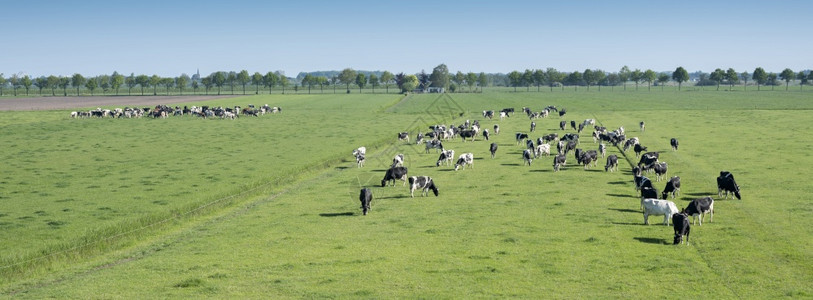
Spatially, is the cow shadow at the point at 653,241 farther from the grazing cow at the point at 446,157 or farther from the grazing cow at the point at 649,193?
the grazing cow at the point at 446,157

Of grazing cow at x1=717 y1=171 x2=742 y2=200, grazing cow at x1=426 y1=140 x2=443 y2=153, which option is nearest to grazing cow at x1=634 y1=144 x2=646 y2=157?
grazing cow at x1=426 y1=140 x2=443 y2=153

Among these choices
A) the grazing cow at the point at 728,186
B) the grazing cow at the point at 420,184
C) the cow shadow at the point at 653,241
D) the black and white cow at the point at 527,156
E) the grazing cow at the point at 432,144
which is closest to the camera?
the cow shadow at the point at 653,241

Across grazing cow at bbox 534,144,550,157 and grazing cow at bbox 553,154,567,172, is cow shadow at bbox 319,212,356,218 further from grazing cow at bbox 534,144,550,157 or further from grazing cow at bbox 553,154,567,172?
grazing cow at bbox 534,144,550,157

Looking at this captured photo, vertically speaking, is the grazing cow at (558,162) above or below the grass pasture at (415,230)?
above

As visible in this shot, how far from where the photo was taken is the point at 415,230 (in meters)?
25.4

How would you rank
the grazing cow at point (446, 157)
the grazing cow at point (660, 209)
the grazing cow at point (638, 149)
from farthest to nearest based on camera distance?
1. the grazing cow at point (638, 149)
2. the grazing cow at point (446, 157)
3. the grazing cow at point (660, 209)

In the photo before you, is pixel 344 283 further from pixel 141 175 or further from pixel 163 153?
pixel 163 153

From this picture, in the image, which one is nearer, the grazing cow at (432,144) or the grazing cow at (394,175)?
the grazing cow at (394,175)

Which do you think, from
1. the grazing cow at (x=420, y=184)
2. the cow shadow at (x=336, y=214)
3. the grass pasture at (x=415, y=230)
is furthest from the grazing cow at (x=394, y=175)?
the cow shadow at (x=336, y=214)

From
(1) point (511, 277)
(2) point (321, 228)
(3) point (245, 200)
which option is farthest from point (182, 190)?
(1) point (511, 277)

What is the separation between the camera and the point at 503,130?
7194 cm

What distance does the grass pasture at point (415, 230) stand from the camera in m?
19.0

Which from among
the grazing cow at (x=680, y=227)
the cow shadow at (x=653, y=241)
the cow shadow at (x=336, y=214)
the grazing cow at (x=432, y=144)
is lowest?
the cow shadow at (x=336, y=214)

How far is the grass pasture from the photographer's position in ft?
62.4
